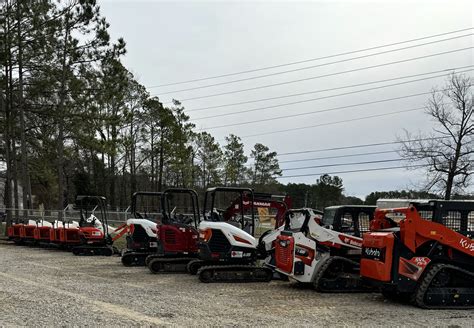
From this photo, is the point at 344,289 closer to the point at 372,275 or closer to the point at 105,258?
the point at 372,275

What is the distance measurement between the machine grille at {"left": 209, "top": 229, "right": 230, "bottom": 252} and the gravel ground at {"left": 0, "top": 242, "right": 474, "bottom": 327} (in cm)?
92

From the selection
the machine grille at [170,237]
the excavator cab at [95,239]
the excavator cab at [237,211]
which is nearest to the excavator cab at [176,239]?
the machine grille at [170,237]

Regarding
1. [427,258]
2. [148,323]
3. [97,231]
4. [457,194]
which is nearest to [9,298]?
[148,323]

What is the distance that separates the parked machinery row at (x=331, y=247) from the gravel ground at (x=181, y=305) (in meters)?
0.36

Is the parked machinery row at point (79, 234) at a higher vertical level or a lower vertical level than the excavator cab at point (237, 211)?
lower

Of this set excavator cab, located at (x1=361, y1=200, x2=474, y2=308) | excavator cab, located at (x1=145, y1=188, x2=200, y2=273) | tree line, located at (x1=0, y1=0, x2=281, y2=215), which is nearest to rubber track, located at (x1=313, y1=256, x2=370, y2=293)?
excavator cab, located at (x1=361, y1=200, x2=474, y2=308)

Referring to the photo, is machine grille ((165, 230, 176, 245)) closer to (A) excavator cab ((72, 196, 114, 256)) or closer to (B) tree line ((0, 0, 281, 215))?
(A) excavator cab ((72, 196, 114, 256))

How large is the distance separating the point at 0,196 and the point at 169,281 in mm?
51848

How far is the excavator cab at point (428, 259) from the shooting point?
8.66 meters

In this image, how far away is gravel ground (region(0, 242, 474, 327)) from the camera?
7430 millimetres

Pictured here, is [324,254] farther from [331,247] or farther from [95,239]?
[95,239]

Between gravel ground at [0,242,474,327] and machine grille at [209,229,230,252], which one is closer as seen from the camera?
gravel ground at [0,242,474,327]

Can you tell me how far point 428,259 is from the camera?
8.76 metres

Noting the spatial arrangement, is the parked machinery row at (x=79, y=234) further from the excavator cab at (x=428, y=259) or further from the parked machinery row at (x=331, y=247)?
the excavator cab at (x=428, y=259)
